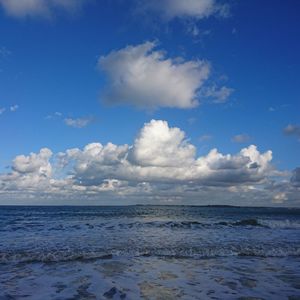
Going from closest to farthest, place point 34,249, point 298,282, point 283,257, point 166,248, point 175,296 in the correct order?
point 175,296 < point 298,282 < point 283,257 < point 34,249 < point 166,248

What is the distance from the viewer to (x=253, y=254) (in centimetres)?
2177

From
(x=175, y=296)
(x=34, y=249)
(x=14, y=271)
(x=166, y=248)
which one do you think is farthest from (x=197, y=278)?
(x=34, y=249)

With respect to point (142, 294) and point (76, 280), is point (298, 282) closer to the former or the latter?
point (142, 294)

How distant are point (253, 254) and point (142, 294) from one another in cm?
1219

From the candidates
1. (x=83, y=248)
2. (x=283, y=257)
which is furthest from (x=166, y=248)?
(x=283, y=257)

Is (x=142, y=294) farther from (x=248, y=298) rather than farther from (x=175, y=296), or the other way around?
(x=248, y=298)

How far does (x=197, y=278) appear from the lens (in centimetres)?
1430

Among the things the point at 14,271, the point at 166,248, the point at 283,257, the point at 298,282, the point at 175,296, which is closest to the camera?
the point at 175,296

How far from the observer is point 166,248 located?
952 inches

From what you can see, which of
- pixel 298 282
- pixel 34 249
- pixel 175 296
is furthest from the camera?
pixel 34 249

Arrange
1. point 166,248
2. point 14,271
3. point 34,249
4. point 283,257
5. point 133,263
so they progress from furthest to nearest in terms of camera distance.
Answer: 1. point 166,248
2. point 34,249
3. point 283,257
4. point 133,263
5. point 14,271

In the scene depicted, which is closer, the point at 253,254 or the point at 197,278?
the point at 197,278

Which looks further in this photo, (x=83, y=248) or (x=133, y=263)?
(x=83, y=248)

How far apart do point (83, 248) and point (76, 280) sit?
32.7 feet
